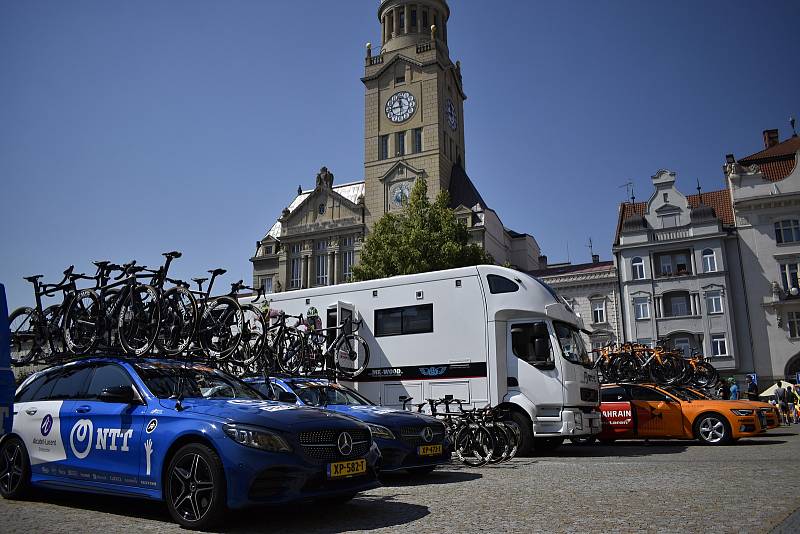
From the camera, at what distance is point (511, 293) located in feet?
45.5

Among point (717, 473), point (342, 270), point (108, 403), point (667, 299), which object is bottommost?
point (717, 473)

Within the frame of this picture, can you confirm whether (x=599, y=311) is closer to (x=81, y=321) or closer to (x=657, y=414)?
(x=657, y=414)

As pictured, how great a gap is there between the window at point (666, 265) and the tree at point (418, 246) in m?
15.2

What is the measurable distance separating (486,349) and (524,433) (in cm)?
187

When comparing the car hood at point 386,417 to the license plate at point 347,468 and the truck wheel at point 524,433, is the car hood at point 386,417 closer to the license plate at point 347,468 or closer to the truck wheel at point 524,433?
the license plate at point 347,468

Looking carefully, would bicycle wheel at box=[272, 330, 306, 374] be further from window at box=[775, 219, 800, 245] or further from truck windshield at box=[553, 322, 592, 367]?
window at box=[775, 219, 800, 245]

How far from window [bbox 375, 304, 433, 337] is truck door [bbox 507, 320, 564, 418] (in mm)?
1899

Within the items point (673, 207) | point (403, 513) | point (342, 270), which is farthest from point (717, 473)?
point (342, 270)

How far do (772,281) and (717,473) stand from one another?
3567cm

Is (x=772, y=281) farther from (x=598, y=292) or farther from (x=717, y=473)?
(x=717, y=473)

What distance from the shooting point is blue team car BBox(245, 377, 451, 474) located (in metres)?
9.28

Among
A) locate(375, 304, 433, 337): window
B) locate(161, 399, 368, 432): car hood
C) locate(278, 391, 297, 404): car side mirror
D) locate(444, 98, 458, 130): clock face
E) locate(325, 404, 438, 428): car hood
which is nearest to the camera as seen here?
locate(161, 399, 368, 432): car hood

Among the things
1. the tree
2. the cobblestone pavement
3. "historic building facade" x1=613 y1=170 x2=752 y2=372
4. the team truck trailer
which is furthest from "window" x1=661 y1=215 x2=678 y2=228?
the cobblestone pavement

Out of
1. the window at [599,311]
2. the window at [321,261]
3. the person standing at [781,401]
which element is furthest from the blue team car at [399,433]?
the window at [321,261]
